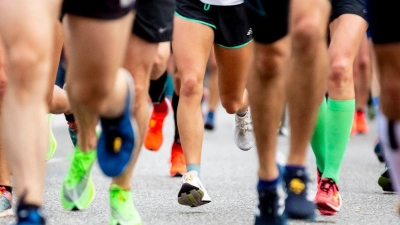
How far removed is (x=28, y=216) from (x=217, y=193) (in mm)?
3295

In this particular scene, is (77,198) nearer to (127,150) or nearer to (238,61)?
(127,150)

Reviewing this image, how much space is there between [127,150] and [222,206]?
5.82ft

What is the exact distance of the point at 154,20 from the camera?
503 centimetres

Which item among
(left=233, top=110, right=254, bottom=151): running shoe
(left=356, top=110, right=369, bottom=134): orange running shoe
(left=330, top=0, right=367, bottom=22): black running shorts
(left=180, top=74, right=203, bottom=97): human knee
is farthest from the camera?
(left=356, top=110, right=369, bottom=134): orange running shoe

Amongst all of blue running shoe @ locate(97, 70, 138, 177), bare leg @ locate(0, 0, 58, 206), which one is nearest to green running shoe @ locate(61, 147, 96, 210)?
blue running shoe @ locate(97, 70, 138, 177)

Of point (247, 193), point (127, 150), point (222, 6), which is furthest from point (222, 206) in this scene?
point (127, 150)

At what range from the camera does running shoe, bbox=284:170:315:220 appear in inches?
192

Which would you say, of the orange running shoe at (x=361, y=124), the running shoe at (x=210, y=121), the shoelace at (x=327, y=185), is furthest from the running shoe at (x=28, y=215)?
the running shoe at (x=210, y=121)

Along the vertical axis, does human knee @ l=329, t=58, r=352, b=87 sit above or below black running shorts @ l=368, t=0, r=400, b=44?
below

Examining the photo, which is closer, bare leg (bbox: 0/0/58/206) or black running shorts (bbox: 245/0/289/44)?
bare leg (bbox: 0/0/58/206)

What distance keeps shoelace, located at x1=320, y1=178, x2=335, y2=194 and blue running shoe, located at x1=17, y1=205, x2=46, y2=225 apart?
7.81ft

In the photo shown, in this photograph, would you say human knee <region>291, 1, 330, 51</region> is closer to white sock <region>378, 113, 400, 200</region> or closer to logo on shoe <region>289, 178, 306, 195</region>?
logo on shoe <region>289, 178, 306, 195</region>

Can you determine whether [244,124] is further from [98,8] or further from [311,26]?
[98,8]

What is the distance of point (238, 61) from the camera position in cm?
669
